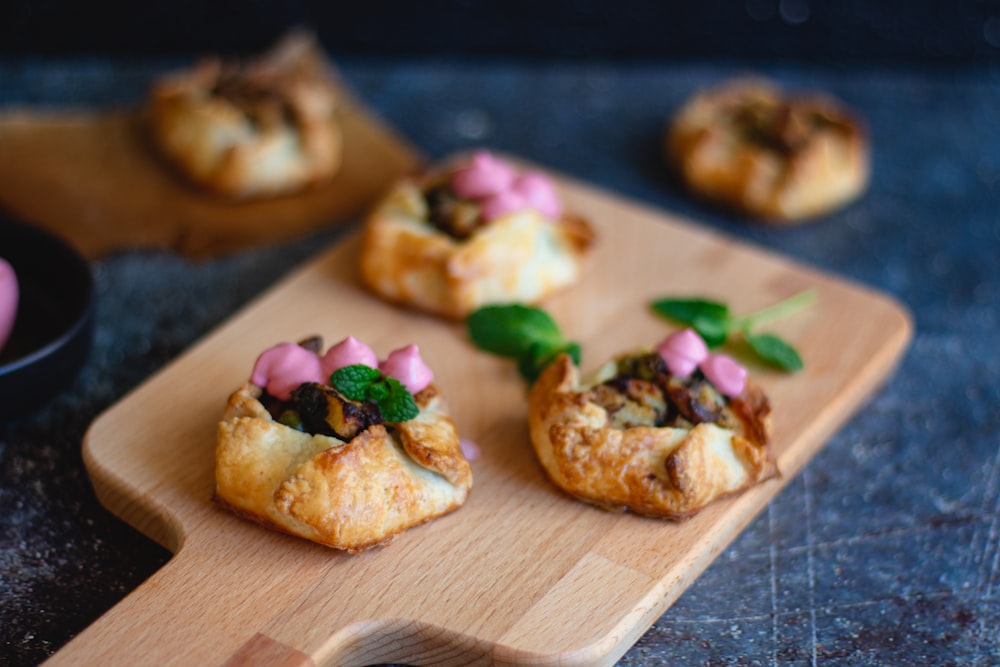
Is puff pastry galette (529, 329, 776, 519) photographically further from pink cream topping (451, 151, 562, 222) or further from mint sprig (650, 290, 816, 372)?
pink cream topping (451, 151, 562, 222)

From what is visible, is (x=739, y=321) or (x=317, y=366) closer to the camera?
(x=317, y=366)

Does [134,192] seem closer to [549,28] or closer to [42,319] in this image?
[42,319]

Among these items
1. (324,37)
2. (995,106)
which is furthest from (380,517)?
→ (995,106)

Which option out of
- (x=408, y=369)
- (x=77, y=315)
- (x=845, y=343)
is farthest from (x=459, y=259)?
(x=845, y=343)

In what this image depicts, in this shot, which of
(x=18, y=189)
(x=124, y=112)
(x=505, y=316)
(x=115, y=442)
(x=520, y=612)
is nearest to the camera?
(x=520, y=612)

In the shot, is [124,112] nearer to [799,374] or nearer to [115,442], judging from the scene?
[115,442]

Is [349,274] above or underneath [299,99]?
underneath

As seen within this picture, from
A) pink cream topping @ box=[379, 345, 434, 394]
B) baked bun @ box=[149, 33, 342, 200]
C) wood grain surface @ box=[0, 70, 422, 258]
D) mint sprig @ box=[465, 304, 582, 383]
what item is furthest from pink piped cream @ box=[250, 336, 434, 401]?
baked bun @ box=[149, 33, 342, 200]
